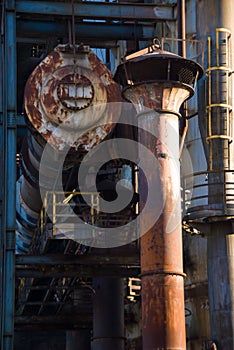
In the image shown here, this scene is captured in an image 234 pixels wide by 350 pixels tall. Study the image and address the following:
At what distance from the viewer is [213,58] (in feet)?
61.2

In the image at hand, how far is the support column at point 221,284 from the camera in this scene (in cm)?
1725

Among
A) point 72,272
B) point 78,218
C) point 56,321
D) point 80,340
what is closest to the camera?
point 78,218

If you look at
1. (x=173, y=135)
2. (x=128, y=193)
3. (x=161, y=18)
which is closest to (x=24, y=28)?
(x=161, y=18)

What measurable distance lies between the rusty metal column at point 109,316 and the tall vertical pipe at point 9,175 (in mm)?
4541

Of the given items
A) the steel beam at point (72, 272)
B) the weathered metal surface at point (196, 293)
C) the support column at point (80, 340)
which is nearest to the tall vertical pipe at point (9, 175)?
the steel beam at point (72, 272)

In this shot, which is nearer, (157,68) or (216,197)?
(157,68)

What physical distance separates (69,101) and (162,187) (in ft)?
11.5

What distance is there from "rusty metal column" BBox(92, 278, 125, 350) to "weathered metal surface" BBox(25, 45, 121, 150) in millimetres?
5685

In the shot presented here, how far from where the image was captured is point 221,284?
17.5 metres

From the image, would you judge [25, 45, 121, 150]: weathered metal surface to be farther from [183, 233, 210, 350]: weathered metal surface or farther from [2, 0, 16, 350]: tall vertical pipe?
[183, 233, 210, 350]: weathered metal surface

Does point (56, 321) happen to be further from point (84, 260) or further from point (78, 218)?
point (78, 218)

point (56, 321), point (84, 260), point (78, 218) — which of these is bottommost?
point (56, 321)

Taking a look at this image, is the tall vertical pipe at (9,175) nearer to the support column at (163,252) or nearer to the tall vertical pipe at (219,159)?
the support column at (163,252)

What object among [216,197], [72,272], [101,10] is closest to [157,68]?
[216,197]
